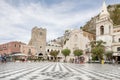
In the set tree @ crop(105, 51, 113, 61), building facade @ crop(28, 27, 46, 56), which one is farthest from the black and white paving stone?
building facade @ crop(28, 27, 46, 56)

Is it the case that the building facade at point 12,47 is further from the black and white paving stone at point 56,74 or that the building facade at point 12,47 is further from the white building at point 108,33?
the black and white paving stone at point 56,74

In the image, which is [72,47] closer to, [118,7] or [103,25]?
[103,25]

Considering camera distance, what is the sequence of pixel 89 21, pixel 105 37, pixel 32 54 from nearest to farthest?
1. pixel 105 37
2. pixel 32 54
3. pixel 89 21

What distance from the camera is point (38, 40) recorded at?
75438 mm

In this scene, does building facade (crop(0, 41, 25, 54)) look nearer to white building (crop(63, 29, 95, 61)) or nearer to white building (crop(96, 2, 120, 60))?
white building (crop(63, 29, 95, 61))

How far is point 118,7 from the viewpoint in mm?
83875

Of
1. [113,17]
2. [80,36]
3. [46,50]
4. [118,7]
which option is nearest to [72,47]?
[80,36]

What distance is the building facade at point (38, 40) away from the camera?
7538 cm

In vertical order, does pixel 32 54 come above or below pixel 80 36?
below

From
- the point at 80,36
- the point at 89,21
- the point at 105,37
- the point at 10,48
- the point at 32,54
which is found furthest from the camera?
the point at 89,21

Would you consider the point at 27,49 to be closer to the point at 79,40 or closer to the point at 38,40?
the point at 38,40

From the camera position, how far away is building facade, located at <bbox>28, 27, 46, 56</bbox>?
7538 cm

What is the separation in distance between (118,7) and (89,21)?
14.6 metres

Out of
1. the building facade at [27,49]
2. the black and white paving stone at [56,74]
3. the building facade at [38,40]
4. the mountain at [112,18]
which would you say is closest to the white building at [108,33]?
the mountain at [112,18]
